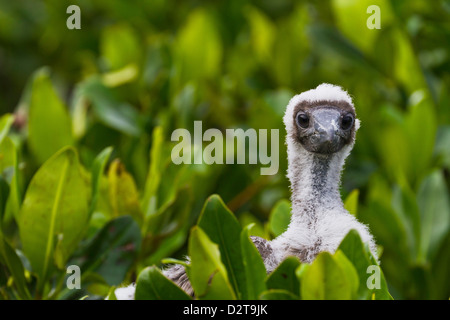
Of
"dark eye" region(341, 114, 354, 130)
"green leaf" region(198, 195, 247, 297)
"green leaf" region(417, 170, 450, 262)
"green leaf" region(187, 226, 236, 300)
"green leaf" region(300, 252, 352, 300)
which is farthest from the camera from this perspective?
"green leaf" region(417, 170, 450, 262)

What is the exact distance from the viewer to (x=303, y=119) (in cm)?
227

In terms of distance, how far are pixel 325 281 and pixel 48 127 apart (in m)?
1.95

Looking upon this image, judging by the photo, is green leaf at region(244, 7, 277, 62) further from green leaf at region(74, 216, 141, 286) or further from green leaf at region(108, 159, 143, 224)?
green leaf at region(74, 216, 141, 286)

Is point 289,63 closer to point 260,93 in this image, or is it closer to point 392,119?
point 260,93

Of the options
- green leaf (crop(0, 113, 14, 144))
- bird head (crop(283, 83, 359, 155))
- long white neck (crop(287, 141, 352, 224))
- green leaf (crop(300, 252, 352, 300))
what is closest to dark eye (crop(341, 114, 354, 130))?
bird head (crop(283, 83, 359, 155))

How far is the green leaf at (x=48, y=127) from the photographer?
3.27 m

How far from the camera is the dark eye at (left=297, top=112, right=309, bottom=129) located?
226 centimetres

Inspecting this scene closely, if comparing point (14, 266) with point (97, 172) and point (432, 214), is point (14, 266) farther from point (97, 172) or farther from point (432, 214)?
point (432, 214)

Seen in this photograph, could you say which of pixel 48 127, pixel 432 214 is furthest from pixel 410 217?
pixel 48 127

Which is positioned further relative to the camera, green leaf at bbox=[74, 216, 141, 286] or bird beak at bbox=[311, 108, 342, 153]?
green leaf at bbox=[74, 216, 141, 286]

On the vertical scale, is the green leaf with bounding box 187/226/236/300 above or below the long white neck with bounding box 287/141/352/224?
below

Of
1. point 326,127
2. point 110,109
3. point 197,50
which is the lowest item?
point 326,127

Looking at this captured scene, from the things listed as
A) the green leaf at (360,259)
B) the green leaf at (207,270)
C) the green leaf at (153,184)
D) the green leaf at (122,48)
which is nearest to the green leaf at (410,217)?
the green leaf at (153,184)
